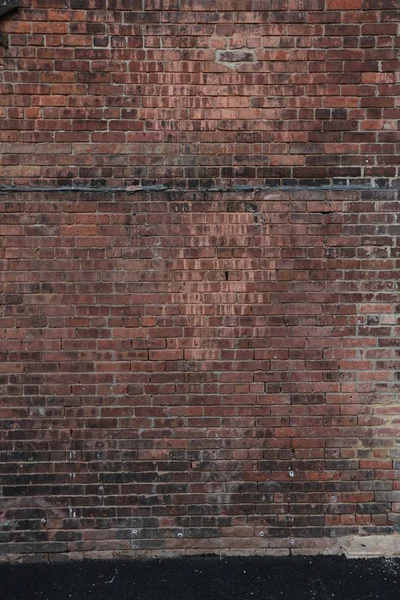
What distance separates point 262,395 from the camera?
11.5 feet

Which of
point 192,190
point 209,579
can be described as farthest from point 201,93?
point 209,579

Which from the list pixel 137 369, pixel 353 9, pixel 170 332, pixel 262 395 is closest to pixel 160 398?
pixel 137 369

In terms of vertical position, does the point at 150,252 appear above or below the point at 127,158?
below

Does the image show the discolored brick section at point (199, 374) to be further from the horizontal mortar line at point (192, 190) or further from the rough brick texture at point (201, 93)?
the rough brick texture at point (201, 93)

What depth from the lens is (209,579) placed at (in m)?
3.30

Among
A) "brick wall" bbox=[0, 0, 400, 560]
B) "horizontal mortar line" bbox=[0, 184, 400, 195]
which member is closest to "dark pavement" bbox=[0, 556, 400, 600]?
"brick wall" bbox=[0, 0, 400, 560]

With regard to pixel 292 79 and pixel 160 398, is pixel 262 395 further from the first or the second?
pixel 292 79

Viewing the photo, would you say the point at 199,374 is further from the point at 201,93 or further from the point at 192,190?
the point at 201,93

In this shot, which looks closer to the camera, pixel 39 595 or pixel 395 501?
pixel 39 595

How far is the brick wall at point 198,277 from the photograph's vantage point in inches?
134

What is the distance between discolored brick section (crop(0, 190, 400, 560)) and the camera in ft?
11.3

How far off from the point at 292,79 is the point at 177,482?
9.75ft

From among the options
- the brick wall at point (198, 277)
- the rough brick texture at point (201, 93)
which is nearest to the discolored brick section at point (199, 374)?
the brick wall at point (198, 277)

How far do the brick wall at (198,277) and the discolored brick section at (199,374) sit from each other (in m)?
0.01
